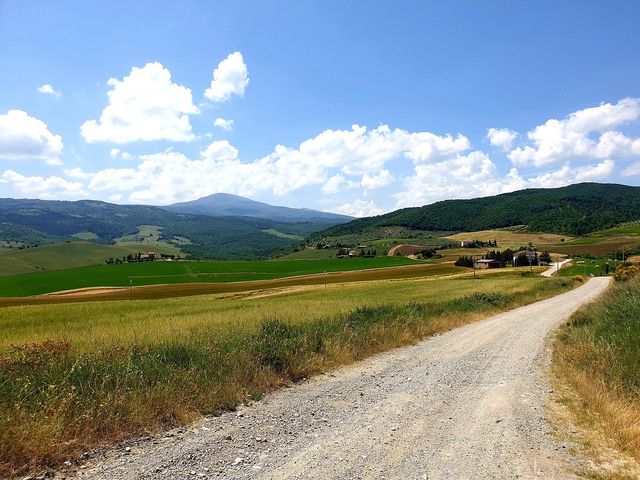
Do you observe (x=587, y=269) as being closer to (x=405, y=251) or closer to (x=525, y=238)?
(x=405, y=251)

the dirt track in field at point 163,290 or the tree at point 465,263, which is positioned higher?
the tree at point 465,263

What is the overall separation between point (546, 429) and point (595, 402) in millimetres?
1640

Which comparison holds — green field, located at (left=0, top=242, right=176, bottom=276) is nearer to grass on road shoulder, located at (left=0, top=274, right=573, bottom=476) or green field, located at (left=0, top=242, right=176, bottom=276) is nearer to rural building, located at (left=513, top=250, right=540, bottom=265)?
rural building, located at (left=513, top=250, right=540, bottom=265)

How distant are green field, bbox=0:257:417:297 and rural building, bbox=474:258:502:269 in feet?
70.0

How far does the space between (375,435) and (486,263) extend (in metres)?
118

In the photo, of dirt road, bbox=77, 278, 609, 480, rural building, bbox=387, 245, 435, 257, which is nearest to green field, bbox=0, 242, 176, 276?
rural building, bbox=387, 245, 435, 257

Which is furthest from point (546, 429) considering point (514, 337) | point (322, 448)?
point (514, 337)

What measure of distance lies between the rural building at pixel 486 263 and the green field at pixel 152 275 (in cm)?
2134

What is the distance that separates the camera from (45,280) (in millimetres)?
90000

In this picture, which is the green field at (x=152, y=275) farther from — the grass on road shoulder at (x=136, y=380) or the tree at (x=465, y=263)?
the grass on road shoulder at (x=136, y=380)

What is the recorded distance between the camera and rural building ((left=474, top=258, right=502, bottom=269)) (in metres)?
114

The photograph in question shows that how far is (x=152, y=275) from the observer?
9756 cm

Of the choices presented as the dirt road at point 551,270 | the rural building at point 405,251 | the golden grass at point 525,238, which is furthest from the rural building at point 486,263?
the golden grass at point 525,238

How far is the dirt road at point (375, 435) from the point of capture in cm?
588
